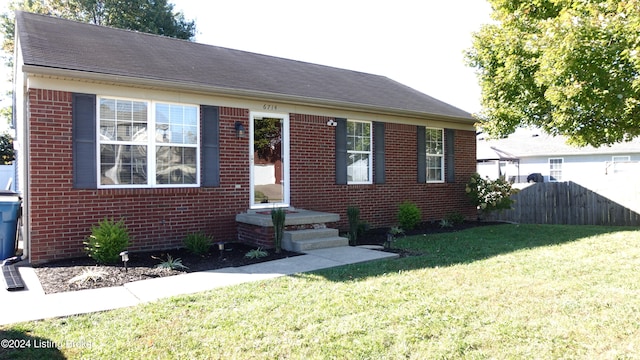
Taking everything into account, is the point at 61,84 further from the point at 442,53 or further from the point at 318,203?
the point at 442,53

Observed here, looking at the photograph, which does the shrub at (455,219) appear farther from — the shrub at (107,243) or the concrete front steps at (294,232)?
the shrub at (107,243)

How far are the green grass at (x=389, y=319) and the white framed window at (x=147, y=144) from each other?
3.60 m

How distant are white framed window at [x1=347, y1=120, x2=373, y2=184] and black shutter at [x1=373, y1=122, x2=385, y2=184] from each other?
0.13 meters

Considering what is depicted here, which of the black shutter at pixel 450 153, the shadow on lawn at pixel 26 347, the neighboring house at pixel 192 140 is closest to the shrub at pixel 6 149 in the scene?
the neighboring house at pixel 192 140

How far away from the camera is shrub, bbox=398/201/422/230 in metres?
10.8

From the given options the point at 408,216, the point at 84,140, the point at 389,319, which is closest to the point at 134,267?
the point at 84,140

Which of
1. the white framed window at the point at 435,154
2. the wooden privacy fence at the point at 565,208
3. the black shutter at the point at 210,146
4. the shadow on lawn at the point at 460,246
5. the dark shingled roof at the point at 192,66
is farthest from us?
the wooden privacy fence at the point at 565,208

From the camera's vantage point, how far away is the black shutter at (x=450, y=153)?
12.8m

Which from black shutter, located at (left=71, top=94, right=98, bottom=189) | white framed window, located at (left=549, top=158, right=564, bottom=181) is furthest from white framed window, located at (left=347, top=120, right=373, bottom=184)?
white framed window, located at (left=549, top=158, right=564, bottom=181)

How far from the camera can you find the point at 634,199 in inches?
514

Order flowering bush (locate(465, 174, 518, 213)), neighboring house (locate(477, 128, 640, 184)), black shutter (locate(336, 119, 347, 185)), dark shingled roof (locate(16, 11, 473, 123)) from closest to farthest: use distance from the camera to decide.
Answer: dark shingled roof (locate(16, 11, 473, 123))
black shutter (locate(336, 119, 347, 185))
flowering bush (locate(465, 174, 518, 213))
neighboring house (locate(477, 128, 640, 184))

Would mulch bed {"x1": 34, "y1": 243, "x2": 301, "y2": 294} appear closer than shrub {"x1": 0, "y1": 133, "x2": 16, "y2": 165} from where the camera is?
Yes

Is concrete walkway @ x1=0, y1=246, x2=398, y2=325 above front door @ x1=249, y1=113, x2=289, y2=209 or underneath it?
underneath

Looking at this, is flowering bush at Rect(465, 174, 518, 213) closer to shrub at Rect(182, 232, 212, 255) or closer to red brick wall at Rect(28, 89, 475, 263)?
red brick wall at Rect(28, 89, 475, 263)
